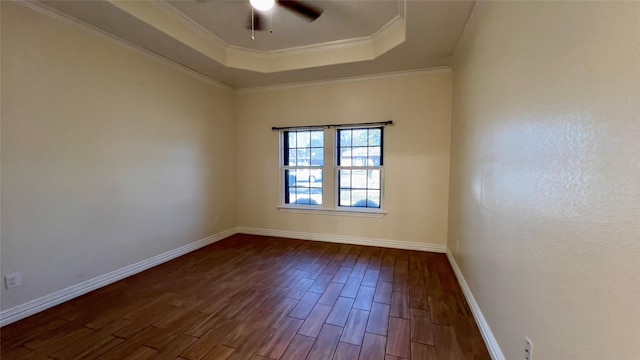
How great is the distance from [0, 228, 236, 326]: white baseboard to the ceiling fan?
307 cm

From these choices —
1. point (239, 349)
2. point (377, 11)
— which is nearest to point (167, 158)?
point (239, 349)

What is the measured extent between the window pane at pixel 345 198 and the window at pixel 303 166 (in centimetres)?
36

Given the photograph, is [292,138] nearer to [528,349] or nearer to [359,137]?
[359,137]

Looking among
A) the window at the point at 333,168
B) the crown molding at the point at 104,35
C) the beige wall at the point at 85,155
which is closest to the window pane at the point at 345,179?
the window at the point at 333,168

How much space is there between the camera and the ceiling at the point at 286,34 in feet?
7.97

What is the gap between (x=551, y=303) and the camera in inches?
42.6

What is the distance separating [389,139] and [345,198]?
117 cm

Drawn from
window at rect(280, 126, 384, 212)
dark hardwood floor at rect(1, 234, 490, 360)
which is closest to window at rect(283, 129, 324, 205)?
window at rect(280, 126, 384, 212)

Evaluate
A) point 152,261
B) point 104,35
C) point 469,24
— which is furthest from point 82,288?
point 469,24

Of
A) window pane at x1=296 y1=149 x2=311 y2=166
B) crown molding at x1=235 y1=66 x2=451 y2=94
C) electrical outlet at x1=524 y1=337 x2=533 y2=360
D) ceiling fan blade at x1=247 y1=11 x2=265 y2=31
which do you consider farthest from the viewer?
window pane at x1=296 y1=149 x2=311 y2=166

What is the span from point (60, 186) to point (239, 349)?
222cm

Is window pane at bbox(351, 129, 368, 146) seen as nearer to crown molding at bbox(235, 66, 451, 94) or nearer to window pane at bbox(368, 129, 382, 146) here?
window pane at bbox(368, 129, 382, 146)

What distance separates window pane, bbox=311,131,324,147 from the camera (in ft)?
14.3

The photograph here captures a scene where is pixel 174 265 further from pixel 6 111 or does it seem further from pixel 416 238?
pixel 416 238
